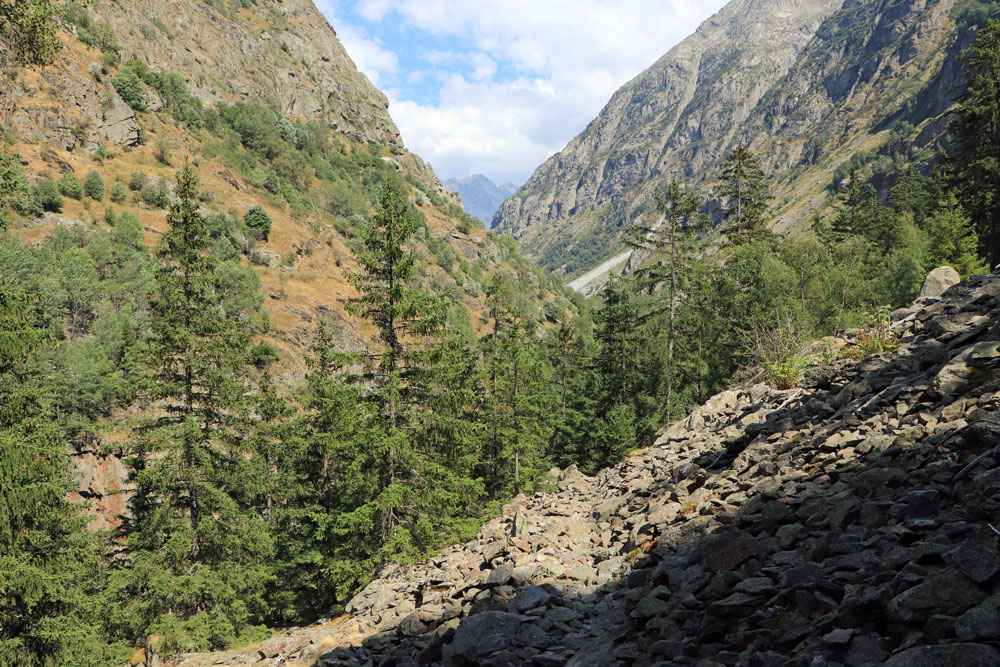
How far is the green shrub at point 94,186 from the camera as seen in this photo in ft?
180

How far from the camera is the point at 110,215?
53781 mm

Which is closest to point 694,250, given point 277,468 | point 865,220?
point 277,468

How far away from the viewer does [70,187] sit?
5341cm

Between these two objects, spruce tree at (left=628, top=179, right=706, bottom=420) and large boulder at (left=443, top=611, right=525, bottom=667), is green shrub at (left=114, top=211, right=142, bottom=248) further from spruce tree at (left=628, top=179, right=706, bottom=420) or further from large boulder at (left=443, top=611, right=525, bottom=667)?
large boulder at (left=443, top=611, right=525, bottom=667)

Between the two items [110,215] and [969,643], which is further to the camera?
[110,215]

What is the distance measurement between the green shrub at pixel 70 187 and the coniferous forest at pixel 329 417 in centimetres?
2830

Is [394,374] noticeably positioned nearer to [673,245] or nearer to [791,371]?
[791,371]

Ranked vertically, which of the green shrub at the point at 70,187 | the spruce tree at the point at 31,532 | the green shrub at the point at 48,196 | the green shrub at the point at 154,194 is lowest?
the spruce tree at the point at 31,532

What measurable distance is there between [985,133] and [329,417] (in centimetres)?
3892

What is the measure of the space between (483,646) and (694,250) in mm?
27409

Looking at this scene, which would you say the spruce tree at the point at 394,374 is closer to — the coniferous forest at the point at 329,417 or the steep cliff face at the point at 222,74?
the coniferous forest at the point at 329,417

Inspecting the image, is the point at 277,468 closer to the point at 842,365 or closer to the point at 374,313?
the point at 374,313

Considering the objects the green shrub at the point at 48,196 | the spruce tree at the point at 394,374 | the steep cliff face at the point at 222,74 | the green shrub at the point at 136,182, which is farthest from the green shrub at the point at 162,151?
the spruce tree at the point at 394,374

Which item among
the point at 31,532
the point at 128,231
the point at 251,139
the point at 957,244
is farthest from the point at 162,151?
the point at 957,244
